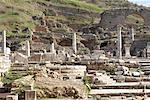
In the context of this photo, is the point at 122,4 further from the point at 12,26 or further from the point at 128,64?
the point at 128,64

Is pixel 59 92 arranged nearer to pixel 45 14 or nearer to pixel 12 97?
pixel 12 97

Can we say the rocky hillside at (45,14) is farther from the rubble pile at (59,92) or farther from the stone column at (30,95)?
the stone column at (30,95)

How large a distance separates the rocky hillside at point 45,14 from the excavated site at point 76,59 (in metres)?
0.17

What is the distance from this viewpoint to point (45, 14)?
88.8 meters

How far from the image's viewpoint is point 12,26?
7344 cm

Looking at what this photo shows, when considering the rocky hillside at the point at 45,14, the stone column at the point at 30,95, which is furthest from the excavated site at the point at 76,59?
the rocky hillside at the point at 45,14

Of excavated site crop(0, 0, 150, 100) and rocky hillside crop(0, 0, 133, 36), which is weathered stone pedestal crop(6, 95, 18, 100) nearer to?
excavated site crop(0, 0, 150, 100)

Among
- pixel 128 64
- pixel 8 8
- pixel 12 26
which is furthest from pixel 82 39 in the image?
pixel 128 64

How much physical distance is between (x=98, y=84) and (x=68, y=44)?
44458 mm

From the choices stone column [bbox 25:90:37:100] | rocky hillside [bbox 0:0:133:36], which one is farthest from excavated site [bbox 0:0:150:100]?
rocky hillside [bbox 0:0:133:36]

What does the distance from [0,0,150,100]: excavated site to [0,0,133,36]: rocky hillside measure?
0.17m

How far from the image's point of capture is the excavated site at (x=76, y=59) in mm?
14977

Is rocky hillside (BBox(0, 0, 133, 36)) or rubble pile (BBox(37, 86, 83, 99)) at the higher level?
rocky hillside (BBox(0, 0, 133, 36))

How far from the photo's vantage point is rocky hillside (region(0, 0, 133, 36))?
7369 cm
